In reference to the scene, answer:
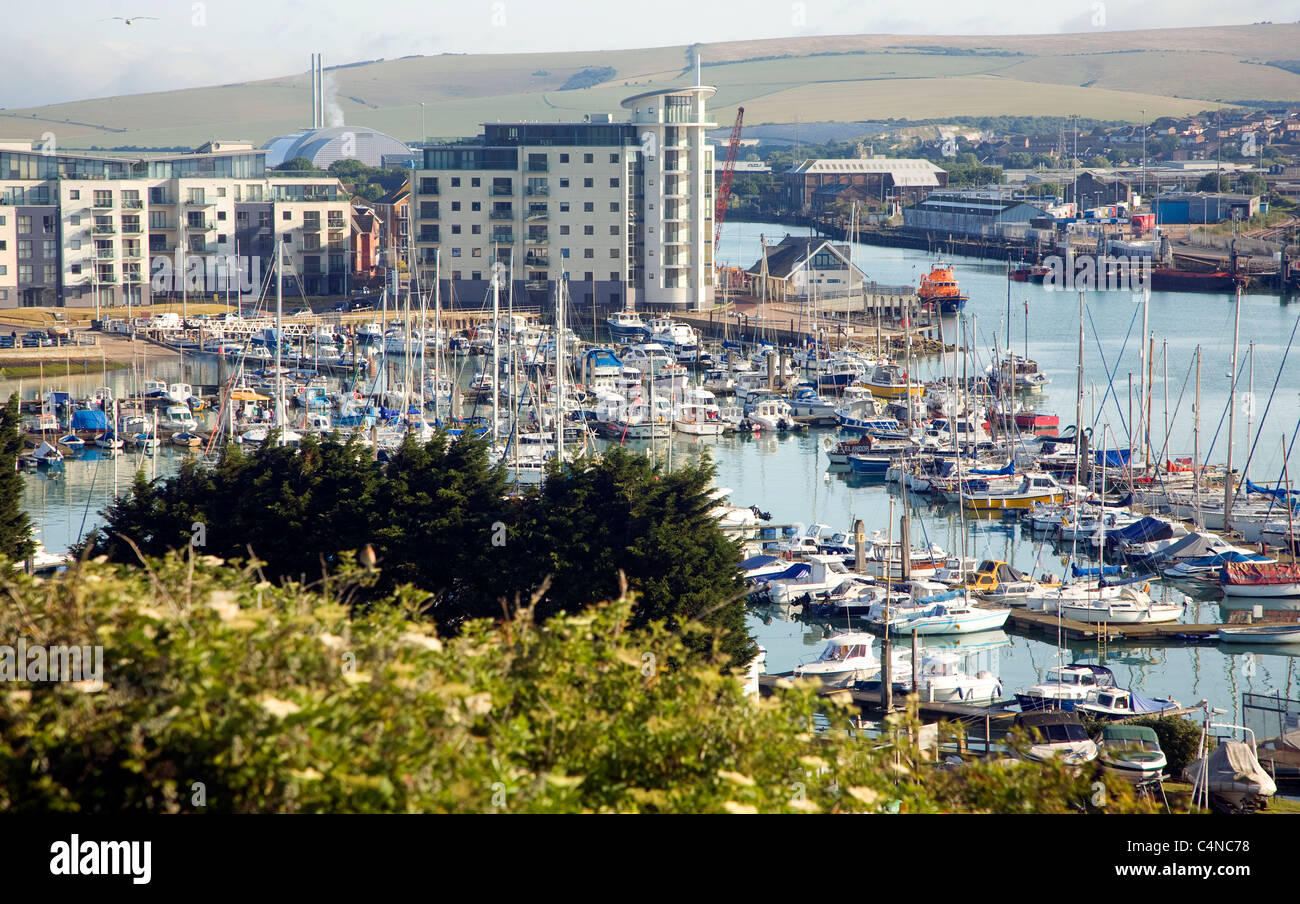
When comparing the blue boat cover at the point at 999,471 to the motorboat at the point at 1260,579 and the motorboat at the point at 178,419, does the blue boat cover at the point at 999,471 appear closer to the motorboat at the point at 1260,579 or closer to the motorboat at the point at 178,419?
the motorboat at the point at 1260,579

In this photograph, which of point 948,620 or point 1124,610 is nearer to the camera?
point 948,620

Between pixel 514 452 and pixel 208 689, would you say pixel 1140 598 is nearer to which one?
pixel 514 452

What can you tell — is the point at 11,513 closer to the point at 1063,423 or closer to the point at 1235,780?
the point at 1235,780

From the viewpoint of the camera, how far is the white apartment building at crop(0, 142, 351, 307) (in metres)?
26.0

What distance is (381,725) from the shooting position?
2.60m

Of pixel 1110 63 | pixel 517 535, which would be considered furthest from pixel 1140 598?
pixel 1110 63

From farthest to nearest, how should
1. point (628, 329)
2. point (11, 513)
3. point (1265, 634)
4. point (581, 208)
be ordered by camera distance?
point (581, 208)
point (628, 329)
point (1265, 634)
point (11, 513)

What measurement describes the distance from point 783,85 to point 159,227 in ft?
262

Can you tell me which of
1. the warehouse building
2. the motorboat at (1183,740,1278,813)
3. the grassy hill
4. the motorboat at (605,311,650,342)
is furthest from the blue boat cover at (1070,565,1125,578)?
the grassy hill

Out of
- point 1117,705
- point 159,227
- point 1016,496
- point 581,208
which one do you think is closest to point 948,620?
point 1117,705

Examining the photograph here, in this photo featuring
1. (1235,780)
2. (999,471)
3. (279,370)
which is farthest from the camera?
(999,471)

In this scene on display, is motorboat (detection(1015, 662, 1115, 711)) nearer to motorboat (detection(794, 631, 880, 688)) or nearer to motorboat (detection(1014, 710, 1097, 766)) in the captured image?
motorboat (detection(1014, 710, 1097, 766))

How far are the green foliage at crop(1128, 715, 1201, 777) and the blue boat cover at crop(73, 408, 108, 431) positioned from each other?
13.1 metres

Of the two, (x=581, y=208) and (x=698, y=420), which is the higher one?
(x=581, y=208)
